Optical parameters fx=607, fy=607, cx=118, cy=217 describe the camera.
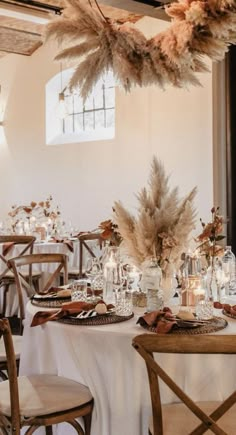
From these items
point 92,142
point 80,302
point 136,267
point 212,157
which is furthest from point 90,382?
point 92,142

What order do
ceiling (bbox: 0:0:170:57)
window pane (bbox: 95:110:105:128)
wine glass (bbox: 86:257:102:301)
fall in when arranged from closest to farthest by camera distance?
wine glass (bbox: 86:257:102:301), ceiling (bbox: 0:0:170:57), window pane (bbox: 95:110:105:128)

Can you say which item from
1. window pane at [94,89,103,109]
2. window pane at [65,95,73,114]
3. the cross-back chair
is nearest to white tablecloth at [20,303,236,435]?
the cross-back chair

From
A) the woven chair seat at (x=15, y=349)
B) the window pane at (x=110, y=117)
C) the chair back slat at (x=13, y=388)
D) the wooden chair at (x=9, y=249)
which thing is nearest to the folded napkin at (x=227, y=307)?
the chair back slat at (x=13, y=388)

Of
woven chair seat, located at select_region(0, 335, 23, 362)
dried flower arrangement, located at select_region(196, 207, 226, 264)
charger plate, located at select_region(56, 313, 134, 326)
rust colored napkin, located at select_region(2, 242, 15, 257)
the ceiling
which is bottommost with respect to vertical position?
woven chair seat, located at select_region(0, 335, 23, 362)

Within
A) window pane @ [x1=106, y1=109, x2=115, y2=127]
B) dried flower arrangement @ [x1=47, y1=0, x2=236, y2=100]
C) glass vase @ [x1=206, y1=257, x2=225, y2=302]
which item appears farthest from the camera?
window pane @ [x1=106, y1=109, x2=115, y2=127]

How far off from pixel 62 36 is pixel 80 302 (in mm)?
1232

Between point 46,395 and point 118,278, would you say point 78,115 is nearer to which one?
point 118,278

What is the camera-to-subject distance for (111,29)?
8.55 ft

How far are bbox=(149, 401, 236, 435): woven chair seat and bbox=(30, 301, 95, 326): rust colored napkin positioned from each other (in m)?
0.62

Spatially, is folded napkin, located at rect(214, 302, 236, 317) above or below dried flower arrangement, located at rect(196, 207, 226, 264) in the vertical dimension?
below

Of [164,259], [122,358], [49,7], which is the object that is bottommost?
[122,358]

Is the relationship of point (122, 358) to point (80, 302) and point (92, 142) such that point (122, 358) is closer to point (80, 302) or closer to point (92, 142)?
point (80, 302)

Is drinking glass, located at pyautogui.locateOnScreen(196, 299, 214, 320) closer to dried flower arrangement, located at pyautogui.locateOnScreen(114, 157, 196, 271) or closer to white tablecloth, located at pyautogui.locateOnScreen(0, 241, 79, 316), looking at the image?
dried flower arrangement, located at pyautogui.locateOnScreen(114, 157, 196, 271)

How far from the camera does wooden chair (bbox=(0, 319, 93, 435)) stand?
2.43 metres
